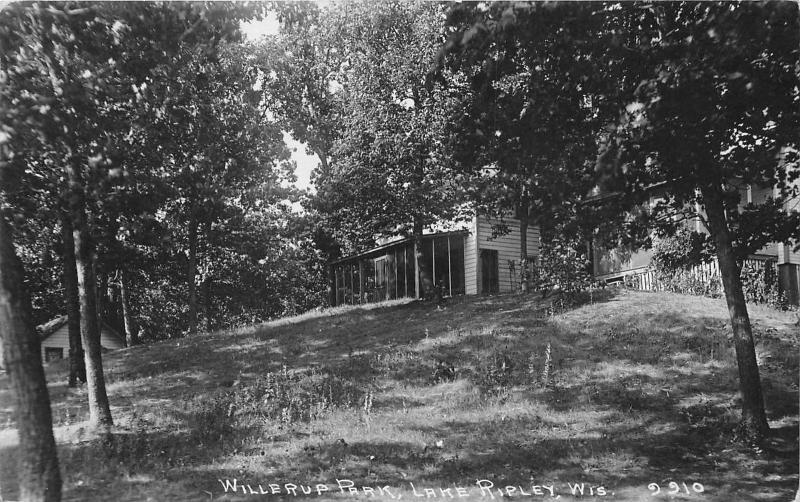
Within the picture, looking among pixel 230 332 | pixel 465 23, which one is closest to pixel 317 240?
pixel 230 332

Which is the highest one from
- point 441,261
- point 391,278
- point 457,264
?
point 441,261

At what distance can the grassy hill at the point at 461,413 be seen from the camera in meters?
8.66

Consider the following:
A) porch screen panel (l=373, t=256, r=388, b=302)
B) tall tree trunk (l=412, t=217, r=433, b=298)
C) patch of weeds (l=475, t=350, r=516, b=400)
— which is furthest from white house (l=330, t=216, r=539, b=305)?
patch of weeds (l=475, t=350, r=516, b=400)

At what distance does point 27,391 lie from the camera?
6.41 m

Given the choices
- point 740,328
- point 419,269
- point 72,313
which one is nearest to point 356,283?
point 419,269

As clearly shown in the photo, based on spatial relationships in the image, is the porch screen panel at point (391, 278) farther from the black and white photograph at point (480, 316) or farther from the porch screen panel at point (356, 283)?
the black and white photograph at point (480, 316)

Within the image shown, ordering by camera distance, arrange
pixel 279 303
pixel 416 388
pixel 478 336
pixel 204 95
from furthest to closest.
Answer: pixel 279 303
pixel 478 336
pixel 416 388
pixel 204 95

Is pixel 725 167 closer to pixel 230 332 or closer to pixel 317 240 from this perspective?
pixel 230 332

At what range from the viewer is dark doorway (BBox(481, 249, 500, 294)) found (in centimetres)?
2705

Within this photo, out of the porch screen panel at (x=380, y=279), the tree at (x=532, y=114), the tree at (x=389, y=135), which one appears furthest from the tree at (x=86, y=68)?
the porch screen panel at (x=380, y=279)

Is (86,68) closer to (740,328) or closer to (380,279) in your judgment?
(740,328)

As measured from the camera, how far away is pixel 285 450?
10.1 metres

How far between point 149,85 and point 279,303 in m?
35.1

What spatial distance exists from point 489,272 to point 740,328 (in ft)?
56.4
